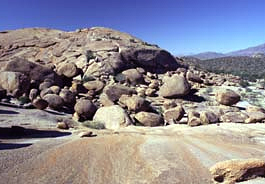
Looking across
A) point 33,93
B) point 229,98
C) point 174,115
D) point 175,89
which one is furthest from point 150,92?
A: point 33,93

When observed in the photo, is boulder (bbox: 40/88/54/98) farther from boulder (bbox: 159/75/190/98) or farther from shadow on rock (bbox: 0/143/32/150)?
shadow on rock (bbox: 0/143/32/150)

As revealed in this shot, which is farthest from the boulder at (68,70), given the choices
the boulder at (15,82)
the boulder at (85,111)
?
the boulder at (85,111)

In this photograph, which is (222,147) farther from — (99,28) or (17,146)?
(99,28)

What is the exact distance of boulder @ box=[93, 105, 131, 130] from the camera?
18.1 meters

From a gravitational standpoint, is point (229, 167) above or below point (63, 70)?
below

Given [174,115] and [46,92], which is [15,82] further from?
[174,115]

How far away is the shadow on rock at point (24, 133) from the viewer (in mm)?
13044

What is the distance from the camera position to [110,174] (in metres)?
8.83

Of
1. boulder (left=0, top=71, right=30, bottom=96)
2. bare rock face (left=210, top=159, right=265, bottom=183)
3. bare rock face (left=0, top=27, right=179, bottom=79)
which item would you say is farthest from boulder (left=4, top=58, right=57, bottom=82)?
bare rock face (left=210, top=159, right=265, bottom=183)

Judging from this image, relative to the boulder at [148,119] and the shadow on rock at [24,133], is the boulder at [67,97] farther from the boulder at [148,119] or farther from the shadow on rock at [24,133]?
the shadow on rock at [24,133]

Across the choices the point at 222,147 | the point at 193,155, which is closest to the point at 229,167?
the point at 193,155

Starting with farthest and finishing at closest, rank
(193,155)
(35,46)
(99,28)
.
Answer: (99,28), (35,46), (193,155)

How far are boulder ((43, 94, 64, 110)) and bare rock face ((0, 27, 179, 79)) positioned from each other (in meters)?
7.95

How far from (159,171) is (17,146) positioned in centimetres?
475
